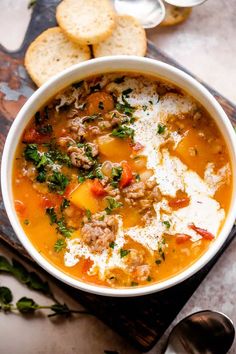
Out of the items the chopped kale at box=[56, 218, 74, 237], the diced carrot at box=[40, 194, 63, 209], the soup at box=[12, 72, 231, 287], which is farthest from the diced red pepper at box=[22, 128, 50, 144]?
the chopped kale at box=[56, 218, 74, 237]

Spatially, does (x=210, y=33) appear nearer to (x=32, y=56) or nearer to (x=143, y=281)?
(x=32, y=56)

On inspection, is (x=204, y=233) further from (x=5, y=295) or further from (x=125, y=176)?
(x=5, y=295)

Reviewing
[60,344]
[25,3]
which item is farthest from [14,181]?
[25,3]

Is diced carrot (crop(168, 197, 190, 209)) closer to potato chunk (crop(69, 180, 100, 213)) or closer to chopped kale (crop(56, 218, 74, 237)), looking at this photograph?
potato chunk (crop(69, 180, 100, 213))

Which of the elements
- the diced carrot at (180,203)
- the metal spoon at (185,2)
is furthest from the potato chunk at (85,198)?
the metal spoon at (185,2)

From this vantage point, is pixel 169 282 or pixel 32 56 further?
pixel 32 56

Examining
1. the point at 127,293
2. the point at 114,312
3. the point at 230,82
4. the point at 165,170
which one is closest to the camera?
the point at 127,293

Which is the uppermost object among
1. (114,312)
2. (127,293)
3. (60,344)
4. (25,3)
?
(25,3)
